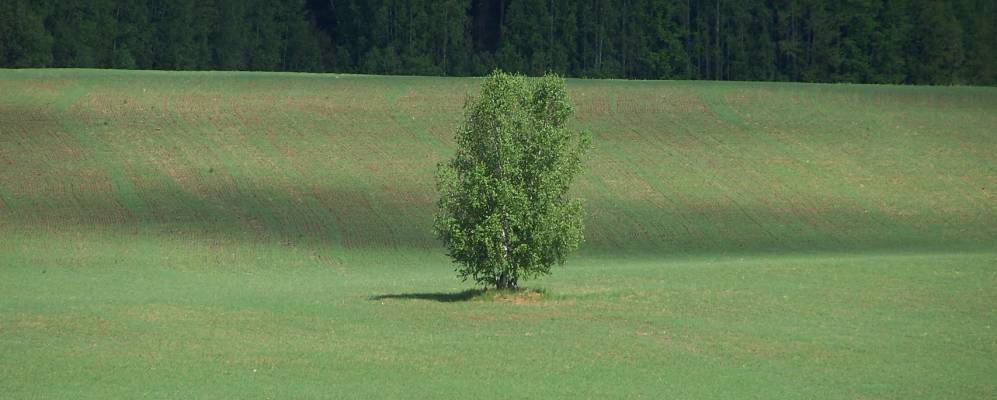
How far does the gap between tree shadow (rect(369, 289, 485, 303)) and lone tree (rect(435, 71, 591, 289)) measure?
0.84 metres

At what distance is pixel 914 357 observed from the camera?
98.8 ft

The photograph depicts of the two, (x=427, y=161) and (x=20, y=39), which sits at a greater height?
(x=20, y=39)

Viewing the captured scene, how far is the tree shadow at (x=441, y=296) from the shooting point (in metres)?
40.4

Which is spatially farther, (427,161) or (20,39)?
(20,39)

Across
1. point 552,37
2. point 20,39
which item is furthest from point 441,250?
point 552,37

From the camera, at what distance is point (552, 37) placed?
5034 inches

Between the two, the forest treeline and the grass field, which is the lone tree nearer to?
the grass field

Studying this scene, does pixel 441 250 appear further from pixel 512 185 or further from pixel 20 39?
pixel 20 39

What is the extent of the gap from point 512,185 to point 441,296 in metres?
4.59

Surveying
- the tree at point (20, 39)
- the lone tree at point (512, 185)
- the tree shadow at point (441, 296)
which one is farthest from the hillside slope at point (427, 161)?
the tree at point (20, 39)

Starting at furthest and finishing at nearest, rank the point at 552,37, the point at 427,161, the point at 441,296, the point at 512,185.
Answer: the point at 552,37 → the point at 427,161 → the point at 441,296 → the point at 512,185

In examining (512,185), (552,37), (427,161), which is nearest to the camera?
(512,185)

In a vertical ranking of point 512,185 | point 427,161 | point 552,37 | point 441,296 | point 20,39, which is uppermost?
point 20,39

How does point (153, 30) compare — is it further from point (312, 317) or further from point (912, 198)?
point (312, 317)
